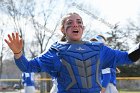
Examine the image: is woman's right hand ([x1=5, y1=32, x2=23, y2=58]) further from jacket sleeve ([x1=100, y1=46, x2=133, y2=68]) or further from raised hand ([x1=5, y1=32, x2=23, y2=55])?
jacket sleeve ([x1=100, y1=46, x2=133, y2=68])

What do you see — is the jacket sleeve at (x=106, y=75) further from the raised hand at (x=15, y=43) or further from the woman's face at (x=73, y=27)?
the raised hand at (x=15, y=43)

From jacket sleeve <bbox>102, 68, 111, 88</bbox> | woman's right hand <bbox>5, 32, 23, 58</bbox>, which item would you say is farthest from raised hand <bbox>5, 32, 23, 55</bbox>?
jacket sleeve <bbox>102, 68, 111, 88</bbox>

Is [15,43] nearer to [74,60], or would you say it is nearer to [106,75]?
[74,60]

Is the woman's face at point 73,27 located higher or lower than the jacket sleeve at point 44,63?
higher

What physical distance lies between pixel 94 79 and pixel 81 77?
13 centimetres

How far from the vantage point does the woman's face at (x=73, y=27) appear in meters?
4.14

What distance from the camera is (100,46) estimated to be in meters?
4.21

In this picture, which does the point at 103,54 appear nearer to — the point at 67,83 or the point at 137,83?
the point at 67,83

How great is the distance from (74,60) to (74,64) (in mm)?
42

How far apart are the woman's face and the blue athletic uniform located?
76 millimetres

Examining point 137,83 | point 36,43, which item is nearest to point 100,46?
point 137,83

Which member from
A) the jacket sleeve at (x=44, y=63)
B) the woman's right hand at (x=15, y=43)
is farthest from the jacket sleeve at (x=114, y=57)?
the woman's right hand at (x=15, y=43)

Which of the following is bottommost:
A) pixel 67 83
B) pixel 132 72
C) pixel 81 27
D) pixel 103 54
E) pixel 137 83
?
pixel 132 72

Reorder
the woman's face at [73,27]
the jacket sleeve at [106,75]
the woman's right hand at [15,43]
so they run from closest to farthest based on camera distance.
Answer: the woman's right hand at [15,43]
the woman's face at [73,27]
the jacket sleeve at [106,75]
